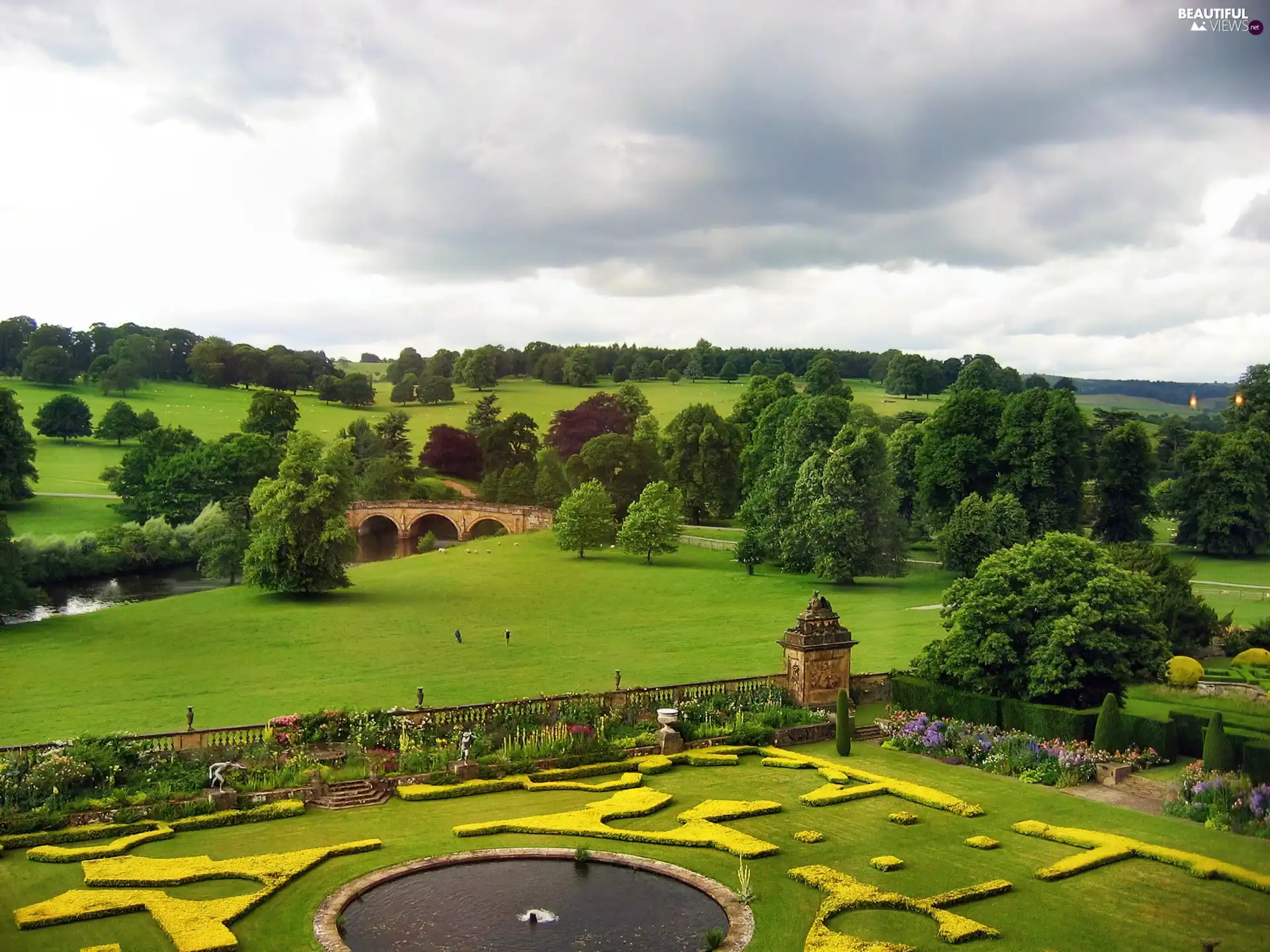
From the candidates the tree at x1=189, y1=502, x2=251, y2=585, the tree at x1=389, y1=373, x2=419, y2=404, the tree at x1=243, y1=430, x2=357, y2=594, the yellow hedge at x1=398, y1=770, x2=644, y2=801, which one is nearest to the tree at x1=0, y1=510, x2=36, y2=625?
the tree at x1=243, y1=430, x2=357, y2=594

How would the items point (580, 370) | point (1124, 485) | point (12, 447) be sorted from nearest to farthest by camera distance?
1. point (12, 447)
2. point (1124, 485)
3. point (580, 370)

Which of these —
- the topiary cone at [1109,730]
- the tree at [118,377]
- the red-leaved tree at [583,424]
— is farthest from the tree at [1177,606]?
the tree at [118,377]

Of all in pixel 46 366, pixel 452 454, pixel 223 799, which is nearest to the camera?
pixel 223 799

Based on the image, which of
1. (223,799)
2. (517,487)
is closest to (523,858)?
(223,799)

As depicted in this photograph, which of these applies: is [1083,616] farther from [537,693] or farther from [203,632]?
[203,632]

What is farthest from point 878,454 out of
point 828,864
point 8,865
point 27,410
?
point 27,410

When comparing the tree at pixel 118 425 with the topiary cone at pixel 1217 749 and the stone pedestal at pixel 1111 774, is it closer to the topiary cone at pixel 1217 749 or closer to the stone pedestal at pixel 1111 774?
the stone pedestal at pixel 1111 774

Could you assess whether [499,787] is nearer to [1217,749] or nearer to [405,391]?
[1217,749]
